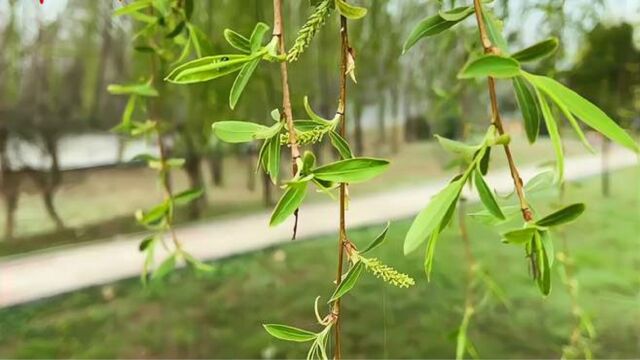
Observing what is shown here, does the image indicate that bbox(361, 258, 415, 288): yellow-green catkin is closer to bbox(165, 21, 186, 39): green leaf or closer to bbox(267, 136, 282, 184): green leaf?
bbox(267, 136, 282, 184): green leaf

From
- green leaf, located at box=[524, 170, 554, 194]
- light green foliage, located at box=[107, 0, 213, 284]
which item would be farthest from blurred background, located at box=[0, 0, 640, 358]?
green leaf, located at box=[524, 170, 554, 194]

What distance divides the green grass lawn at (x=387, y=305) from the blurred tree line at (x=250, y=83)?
0.08 metres

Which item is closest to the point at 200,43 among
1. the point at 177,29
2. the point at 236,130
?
the point at 177,29

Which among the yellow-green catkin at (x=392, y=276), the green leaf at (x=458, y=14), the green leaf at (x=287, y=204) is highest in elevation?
the green leaf at (x=458, y=14)

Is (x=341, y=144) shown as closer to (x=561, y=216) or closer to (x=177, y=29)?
(x=561, y=216)

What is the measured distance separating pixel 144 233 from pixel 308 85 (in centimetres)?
22

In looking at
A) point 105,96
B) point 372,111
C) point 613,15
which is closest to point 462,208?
point 372,111

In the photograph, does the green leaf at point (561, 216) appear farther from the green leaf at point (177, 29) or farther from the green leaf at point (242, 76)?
the green leaf at point (177, 29)

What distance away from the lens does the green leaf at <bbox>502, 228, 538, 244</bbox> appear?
0.68 feet

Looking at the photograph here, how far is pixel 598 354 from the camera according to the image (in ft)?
2.31

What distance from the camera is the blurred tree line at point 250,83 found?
0.64 meters

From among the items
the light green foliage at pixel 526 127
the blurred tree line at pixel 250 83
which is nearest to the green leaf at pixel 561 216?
the light green foliage at pixel 526 127

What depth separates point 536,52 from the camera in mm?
210

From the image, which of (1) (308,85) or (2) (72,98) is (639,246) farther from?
(2) (72,98)
